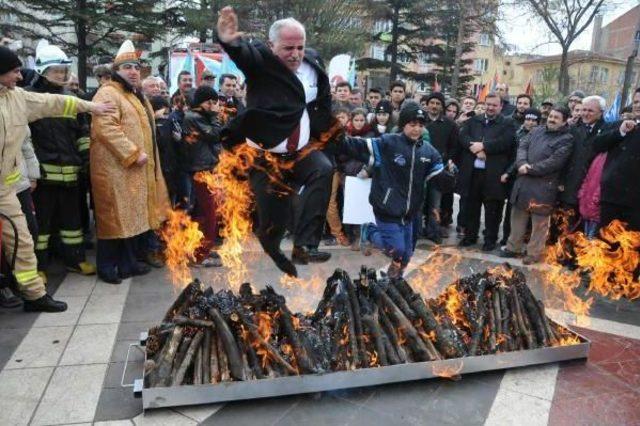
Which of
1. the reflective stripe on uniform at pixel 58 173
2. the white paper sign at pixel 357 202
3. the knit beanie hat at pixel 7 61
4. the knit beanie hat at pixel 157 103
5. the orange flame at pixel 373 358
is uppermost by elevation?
the knit beanie hat at pixel 7 61

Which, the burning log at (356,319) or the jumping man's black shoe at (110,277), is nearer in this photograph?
the burning log at (356,319)

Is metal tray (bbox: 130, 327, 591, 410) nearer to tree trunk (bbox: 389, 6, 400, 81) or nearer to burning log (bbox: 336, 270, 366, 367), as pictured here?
burning log (bbox: 336, 270, 366, 367)

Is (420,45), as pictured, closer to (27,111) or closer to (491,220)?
(491,220)

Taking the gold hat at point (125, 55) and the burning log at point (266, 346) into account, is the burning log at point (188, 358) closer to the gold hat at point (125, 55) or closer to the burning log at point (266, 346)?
the burning log at point (266, 346)

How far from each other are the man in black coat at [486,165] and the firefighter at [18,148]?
5450 mm

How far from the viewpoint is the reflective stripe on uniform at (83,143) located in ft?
19.8

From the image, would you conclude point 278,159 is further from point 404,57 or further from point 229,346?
point 404,57

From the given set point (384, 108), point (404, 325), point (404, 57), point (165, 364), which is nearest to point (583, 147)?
point (384, 108)

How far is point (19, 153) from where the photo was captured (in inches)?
185

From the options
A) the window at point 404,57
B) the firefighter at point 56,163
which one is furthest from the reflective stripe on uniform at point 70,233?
the window at point 404,57

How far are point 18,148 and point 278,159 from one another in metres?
2.63

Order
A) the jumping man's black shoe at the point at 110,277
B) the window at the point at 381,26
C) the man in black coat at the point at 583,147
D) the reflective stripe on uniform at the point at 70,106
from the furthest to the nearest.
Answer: the window at the point at 381,26 < the man in black coat at the point at 583,147 < the jumping man's black shoe at the point at 110,277 < the reflective stripe on uniform at the point at 70,106

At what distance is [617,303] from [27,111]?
681 centimetres

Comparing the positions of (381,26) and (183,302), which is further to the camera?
(381,26)
